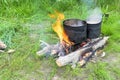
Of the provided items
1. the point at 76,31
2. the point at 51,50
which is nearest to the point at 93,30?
the point at 76,31

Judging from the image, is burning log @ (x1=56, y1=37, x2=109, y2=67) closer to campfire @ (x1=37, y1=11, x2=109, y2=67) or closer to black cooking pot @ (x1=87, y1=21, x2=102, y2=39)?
campfire @ (x1=37, y1=11, x2=109, y2=67)

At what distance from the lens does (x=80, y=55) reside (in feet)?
10.9

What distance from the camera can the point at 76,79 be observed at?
3055mm

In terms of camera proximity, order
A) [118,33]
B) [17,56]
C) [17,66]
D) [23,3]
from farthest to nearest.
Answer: [23,3]
[118,33]
[17,56]
[17,66]

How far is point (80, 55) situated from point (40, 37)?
965 millimetres

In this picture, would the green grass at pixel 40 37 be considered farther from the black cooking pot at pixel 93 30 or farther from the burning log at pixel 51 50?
the black cooking pot at pixel 93 30

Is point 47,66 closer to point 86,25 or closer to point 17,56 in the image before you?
point 17,56

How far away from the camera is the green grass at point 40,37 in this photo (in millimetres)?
3139

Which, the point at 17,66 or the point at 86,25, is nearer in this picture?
the point at 17,66

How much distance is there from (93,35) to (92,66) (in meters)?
0.57

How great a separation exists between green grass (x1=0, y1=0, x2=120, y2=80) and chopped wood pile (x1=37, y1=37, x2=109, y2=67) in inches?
3.6

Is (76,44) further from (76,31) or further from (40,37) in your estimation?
(40,37)

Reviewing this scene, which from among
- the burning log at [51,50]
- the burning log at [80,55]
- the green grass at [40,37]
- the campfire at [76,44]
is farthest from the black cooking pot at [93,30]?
the burning log at [51,50]

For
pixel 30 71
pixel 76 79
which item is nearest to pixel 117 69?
pixel 76 79
